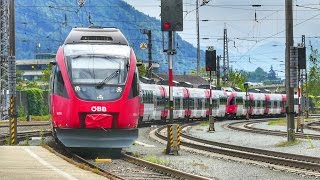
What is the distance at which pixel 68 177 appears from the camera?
14367mm

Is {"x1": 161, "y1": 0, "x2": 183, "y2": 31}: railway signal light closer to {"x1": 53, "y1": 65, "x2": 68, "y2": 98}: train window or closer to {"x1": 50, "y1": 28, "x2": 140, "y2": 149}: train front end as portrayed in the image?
{"x1": 50, "y1": 28, "x2": 140, "y2": 149}: train front end

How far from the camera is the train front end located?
67.2 feet

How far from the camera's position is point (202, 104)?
6406cm

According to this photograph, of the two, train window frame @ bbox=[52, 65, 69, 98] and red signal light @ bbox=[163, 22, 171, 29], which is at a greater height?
red signal light @ bbox=[163, 22, 171, 29]

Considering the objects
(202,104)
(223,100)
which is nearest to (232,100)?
(223,100)

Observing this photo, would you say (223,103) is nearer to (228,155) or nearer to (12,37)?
(12,37)

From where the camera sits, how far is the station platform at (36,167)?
48.0 feet

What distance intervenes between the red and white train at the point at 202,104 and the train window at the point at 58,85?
68.8ft

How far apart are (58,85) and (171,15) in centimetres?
471

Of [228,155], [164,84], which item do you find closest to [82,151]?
[228,155]

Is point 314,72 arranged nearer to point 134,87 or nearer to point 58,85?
point 134,87

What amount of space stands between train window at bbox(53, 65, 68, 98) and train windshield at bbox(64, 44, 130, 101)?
369 mm

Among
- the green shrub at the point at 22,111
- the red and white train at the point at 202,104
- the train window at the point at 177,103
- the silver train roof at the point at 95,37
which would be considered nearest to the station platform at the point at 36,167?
the silver train roof at the point at 95,37

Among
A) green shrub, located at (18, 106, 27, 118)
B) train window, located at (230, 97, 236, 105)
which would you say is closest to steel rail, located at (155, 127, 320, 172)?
green shrub, located at (18, 106, 27, 118)
